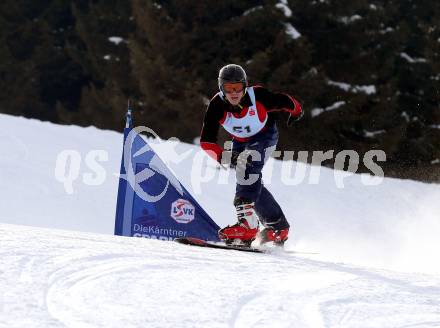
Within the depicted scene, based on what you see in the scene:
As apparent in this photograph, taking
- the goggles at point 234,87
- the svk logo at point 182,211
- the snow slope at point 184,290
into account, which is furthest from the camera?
the svk logo at point 182,211

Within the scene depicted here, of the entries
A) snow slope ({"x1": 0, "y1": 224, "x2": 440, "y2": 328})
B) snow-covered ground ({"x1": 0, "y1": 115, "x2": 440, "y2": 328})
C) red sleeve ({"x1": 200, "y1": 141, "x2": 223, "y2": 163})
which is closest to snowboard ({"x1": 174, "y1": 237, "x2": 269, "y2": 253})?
snow-covered ground ({"x1": 0, "y1": 115, "x2": 440, "y2": 328})

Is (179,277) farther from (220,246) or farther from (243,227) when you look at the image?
(243,227)

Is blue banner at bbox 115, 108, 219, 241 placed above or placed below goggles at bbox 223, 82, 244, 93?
below

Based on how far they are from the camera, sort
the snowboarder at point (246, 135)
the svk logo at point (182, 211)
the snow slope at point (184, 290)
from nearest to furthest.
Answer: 1. the snow slope at point (184, 290)
2. the snowboarder at point (246, 135)
3. the svk logo at point (182, 211)

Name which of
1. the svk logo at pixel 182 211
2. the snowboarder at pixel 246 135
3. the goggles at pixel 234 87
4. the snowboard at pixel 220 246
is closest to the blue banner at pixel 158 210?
the svk logo at pixel 182 211

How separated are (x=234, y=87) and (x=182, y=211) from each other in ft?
5.82

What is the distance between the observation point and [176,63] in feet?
78.0

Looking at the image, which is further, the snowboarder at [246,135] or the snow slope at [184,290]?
the snowboarder at [246,135]

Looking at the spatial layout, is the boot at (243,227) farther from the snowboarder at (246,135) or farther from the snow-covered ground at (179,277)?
the snow-covered ground at (179,277)

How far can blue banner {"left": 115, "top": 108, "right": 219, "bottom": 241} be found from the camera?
7996 millimetres

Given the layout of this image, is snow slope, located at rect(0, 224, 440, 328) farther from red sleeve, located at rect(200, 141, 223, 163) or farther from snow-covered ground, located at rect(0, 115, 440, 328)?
red sleeve, located at rect(200, 141, 223, 163)

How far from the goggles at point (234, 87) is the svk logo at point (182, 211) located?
5.47 feet

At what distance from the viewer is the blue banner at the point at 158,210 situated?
800cm

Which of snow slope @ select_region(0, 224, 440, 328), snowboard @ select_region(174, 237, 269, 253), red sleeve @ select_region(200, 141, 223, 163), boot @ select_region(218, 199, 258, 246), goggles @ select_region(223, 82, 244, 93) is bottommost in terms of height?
snow slope @ select_region(0, 224, 440, 328)
